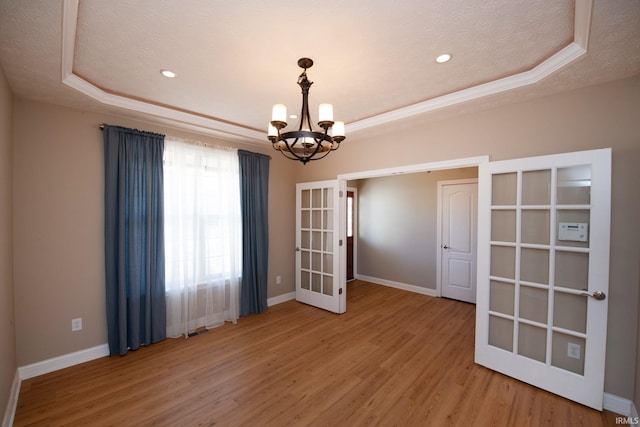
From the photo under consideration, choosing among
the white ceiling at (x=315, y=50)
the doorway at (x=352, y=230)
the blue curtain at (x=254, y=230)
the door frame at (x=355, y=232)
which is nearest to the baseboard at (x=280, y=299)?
the blue curtain at (x=254, y=230)

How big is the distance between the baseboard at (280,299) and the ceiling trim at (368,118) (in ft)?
8.58

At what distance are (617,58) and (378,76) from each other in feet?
5.37

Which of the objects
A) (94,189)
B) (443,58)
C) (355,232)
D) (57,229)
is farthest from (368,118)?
(57,229)

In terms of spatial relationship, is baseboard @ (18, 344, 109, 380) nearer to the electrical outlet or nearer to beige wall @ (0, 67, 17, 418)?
beige wall @ (0, 67, 17, 418)

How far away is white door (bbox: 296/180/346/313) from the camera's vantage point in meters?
4.05

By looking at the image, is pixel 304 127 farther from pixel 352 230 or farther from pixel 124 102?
pixel 352 230

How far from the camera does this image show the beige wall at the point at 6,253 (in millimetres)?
1895

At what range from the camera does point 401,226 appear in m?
5.42

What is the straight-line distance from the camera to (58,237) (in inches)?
103

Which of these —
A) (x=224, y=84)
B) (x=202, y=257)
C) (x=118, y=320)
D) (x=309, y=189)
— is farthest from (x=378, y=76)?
(x=118, y=320)

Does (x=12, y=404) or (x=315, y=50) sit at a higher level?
(x=315, y=50)

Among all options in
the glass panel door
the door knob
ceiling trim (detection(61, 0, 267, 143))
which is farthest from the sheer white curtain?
the door knob

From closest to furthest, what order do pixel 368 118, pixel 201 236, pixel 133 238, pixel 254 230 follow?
1. pixel 133 238
2. pixel 368 118
3. pixel 201 236
4. pixel 254 230

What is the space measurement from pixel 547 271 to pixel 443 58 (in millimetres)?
2036
